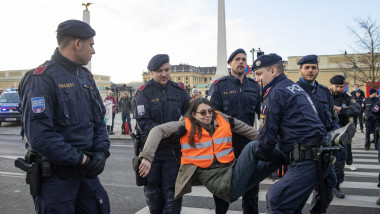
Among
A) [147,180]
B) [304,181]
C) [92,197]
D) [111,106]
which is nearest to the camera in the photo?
[92,197]

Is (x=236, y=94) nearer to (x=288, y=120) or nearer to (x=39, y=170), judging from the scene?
→ (x=288, y=120)

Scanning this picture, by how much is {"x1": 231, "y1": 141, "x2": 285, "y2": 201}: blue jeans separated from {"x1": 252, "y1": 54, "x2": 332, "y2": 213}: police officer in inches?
5.4

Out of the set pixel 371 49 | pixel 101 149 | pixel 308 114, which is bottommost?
pixel 101 149

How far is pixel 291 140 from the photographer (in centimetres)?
298

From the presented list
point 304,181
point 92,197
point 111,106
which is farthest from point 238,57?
point 111,106

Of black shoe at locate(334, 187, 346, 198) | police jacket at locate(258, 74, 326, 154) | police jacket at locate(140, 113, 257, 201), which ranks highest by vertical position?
police jacket at locate(258, 74, 326, 154)

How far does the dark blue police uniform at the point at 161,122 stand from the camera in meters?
3.59

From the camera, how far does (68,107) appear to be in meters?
2.42

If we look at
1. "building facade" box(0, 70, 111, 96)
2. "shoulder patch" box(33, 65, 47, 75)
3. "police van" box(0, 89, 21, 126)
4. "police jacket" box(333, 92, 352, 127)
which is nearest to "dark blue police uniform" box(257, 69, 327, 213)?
"shoulder patch" box(33, 65, 47, 75)

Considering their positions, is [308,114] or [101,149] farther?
[308,114]

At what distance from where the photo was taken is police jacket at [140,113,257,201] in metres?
3.28

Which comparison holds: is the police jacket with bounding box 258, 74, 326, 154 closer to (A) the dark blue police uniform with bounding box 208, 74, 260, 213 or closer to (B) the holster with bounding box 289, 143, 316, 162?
(B) the holster with bounding box 289, 143, 316, 162

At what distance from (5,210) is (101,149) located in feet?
9.98

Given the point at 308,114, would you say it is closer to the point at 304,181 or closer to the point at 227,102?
the point at 304,181
